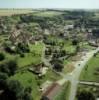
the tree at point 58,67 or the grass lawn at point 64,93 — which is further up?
the tree at point 58,67

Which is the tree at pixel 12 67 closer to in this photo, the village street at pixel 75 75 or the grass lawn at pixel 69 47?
the village street at pixel 75 75

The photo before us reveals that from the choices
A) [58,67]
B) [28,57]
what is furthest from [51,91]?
[28,57]

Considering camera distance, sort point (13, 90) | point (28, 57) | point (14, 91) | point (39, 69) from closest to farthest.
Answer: point (14, 91)
point (13, 90)
point (39, 69)
point (28, 57)

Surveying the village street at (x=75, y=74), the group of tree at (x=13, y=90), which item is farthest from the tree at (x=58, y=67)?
the group of tree at (x=13, y=90)

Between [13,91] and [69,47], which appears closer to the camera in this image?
[13,91]

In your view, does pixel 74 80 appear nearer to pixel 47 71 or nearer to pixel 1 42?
pixel 47 71

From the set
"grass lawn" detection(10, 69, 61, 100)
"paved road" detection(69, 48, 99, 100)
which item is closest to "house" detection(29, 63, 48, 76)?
"grass lawn" detection(10, 69, 61, 100)

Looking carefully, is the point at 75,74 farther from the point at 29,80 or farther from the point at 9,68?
the point at 9,68

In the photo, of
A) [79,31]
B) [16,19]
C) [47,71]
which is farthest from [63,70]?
[16,19]

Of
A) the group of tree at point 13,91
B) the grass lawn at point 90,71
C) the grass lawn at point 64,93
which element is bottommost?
the grass lawn at point 64,93
